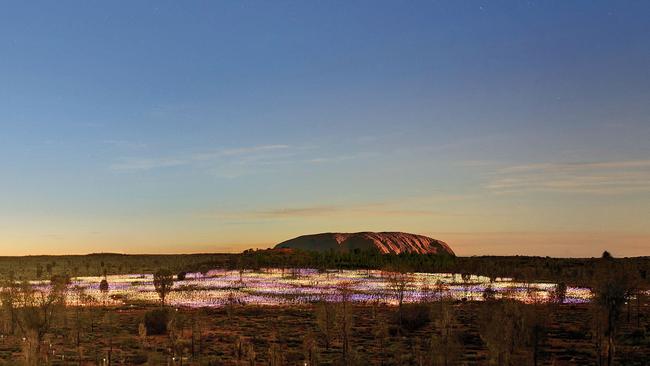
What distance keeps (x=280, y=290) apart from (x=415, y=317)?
1997cm

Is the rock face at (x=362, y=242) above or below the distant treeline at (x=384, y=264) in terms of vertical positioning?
above

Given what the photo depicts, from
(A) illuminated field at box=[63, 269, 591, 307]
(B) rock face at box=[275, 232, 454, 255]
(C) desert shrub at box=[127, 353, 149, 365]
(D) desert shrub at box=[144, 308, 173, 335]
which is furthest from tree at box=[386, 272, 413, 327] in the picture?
(B) rock face at box=[275, 232, 454, 255]

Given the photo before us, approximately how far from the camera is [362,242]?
5512 inches

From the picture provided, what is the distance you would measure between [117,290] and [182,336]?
76.8 ft

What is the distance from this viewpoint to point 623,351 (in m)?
24.7

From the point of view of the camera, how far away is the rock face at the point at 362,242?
140 metres

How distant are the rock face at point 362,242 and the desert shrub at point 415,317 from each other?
105 meters

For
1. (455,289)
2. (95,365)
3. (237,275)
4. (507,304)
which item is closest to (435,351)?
(507,304)

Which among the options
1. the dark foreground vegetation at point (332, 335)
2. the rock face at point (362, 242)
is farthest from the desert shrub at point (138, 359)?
the rock face at point (362, 242)

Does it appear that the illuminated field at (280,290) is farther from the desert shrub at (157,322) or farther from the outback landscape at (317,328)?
the desert shrub at (157,322)

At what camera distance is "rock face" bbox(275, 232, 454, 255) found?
140 meters

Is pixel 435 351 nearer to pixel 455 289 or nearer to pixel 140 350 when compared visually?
pixel 140 350

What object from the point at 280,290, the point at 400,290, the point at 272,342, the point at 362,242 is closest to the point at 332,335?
the point at 272,342

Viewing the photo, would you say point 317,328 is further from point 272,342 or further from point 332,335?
point 272,342
